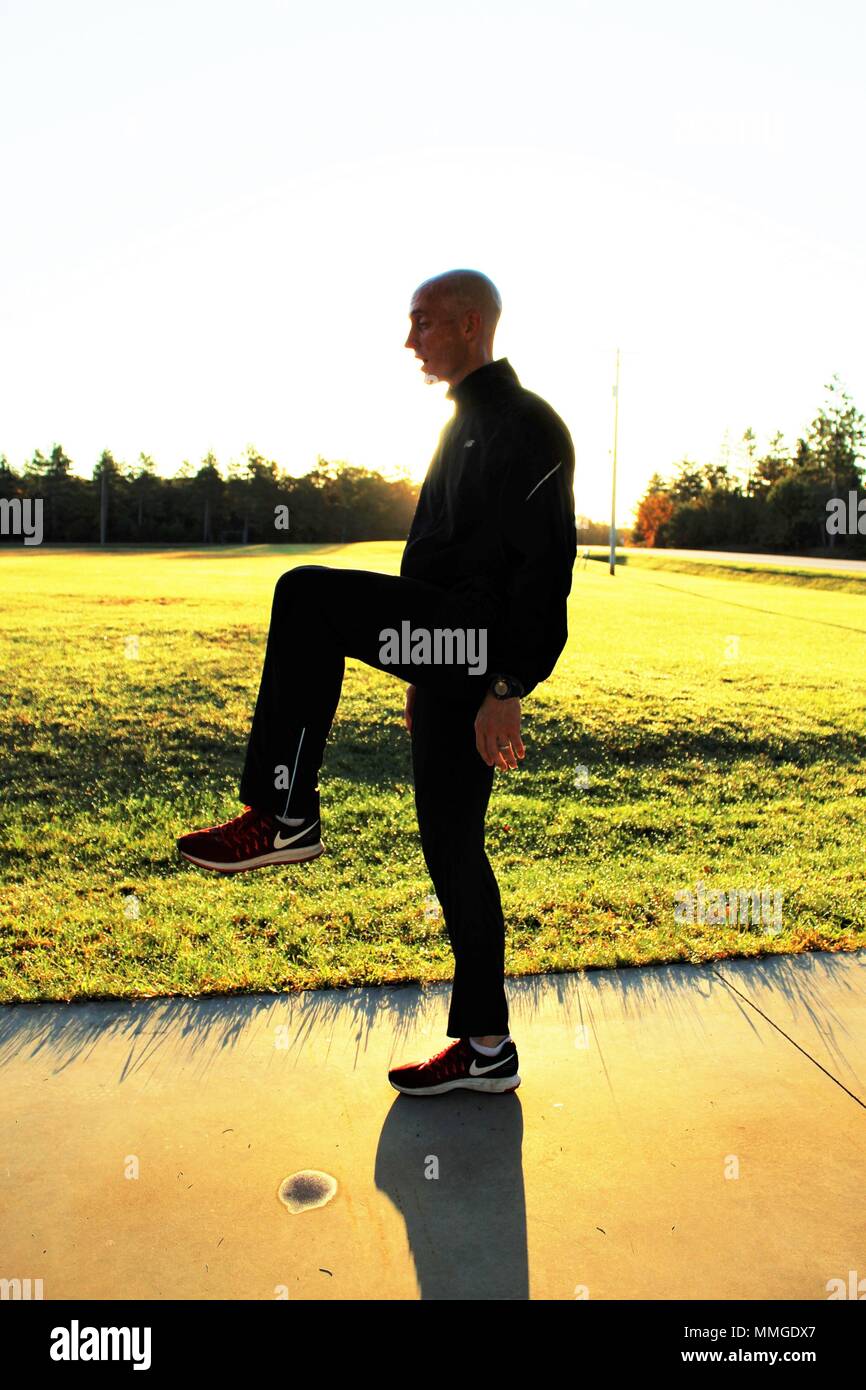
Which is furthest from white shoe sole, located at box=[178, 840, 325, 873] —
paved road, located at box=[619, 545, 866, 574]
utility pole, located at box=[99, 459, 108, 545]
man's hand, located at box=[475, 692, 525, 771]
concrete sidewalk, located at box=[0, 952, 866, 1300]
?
utility pole, located at box=[99, 459, 108, 545]

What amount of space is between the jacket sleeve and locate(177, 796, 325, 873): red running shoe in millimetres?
638

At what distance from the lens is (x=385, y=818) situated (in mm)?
5398

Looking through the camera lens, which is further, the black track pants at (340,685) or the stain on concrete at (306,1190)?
the black track pants at (340,685)

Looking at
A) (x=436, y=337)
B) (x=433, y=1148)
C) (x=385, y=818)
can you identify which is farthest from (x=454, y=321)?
(x=385, y=818)

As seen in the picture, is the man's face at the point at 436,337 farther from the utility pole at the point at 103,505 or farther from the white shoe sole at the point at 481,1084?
the utility pole at the point at 103,505


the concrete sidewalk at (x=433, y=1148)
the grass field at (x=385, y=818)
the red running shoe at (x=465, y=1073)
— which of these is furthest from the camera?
the grass field at (x=385, y=818)

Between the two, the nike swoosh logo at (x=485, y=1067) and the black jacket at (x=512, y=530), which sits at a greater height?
the black jacket at (x=512, y=530)

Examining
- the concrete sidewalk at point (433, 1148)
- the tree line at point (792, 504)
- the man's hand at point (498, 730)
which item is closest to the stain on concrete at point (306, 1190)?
the concrete sidewalk at point (433, 1148)

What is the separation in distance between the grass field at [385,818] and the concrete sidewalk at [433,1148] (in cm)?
41

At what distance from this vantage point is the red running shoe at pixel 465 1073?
2627 mm

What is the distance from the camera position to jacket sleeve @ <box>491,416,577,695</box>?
225cm

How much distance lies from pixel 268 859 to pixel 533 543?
101 centimetres

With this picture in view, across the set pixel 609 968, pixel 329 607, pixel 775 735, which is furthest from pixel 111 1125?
pixel 775 735
